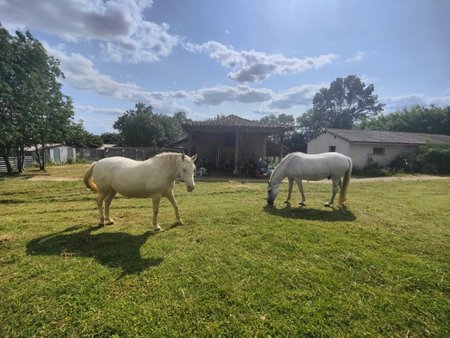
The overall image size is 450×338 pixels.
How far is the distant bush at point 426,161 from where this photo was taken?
2128 centimetres

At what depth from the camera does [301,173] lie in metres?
7.52

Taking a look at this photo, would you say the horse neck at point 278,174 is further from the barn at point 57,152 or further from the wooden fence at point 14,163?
the barn at point 57,152

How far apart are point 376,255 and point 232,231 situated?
2.57 meters

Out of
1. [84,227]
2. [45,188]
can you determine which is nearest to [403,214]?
[84,227]

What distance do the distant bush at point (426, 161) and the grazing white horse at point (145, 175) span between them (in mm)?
23337

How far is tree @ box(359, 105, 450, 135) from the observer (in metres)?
39.9

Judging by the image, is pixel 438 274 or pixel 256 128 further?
pixel 256 128

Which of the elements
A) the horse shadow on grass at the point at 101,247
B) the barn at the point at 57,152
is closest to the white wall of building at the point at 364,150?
the horse shadow on grass at the point at 101,247

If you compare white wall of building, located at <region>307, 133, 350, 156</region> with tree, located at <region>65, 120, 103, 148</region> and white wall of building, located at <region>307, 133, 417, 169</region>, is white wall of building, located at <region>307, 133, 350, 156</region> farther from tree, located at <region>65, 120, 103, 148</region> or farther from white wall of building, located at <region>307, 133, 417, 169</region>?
tree, located at <region>65, 120, 103, 148</region>

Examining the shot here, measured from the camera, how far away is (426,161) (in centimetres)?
2191

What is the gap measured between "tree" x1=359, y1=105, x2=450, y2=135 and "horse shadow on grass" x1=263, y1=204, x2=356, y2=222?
46055mm

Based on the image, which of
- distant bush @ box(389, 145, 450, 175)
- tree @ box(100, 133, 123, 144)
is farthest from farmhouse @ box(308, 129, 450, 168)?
tree @ box(100, 133, 123, 144)

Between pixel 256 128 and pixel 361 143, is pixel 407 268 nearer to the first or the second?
pixel 256 128

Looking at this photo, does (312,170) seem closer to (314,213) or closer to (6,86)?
(314,213)
